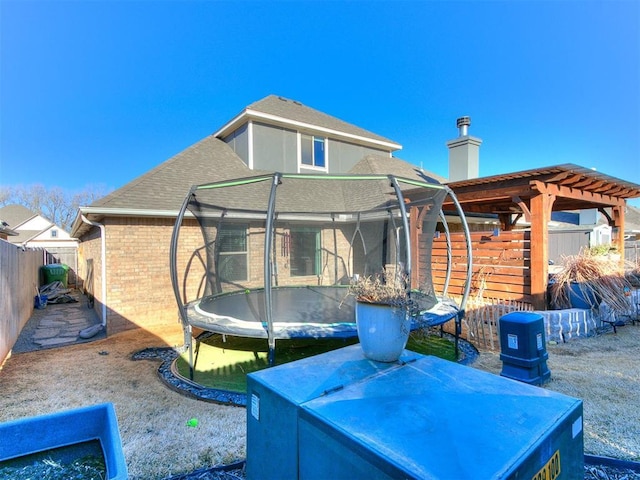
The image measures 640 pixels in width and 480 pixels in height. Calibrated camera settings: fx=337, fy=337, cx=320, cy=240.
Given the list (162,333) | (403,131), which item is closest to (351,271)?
(162,333)

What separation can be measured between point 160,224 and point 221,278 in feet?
6.94

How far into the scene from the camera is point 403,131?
14961 mm

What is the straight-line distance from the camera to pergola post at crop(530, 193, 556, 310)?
18.9ft

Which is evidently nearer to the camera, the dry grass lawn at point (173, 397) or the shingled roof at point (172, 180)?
the dry grass lawn at point (173, 397)

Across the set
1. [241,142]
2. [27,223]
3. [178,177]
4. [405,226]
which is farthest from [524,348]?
[27,223]

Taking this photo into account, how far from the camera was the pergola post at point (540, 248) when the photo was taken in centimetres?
577

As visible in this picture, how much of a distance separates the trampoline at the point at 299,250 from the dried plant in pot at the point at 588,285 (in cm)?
206

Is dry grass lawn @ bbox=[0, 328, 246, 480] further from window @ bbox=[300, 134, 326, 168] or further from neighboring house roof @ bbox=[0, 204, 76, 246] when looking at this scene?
neighboring house roof @ bbox=[0, 204, 76, 246]

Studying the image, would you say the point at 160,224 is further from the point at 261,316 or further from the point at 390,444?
the point at 390,444

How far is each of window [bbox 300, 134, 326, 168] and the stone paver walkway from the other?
21.9 ft

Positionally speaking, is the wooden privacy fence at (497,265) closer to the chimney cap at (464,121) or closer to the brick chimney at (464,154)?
the brick chimney at (464,154)

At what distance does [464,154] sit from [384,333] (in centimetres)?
1006

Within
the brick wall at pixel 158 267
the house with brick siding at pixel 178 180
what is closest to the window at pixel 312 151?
the house with brick siding at pixel 178 180

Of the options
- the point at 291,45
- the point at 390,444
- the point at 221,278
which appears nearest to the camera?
the point at 390,444
